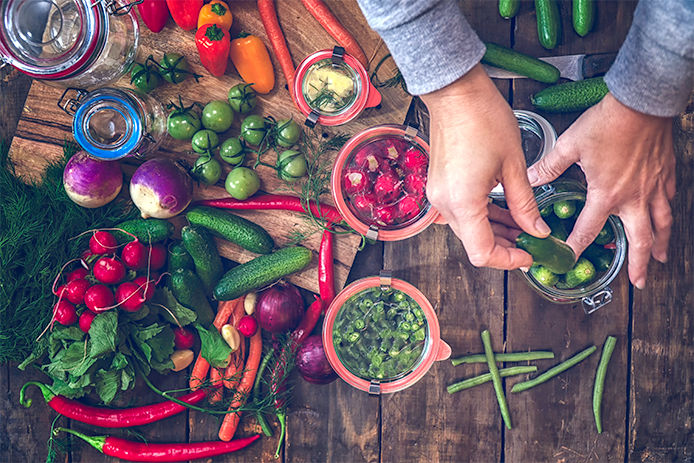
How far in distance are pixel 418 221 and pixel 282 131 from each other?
1.43 feet

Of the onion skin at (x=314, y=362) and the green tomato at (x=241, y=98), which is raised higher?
the green tomato at (x=241, y=98)

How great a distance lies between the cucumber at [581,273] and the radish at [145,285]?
110 cm

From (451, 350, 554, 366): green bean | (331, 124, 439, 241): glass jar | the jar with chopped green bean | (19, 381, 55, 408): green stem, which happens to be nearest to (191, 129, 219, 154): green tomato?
(331, 124, 439, 241): glass jar

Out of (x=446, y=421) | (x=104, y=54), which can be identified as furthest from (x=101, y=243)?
(x=446, y=421)

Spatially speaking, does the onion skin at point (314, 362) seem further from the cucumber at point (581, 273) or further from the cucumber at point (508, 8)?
the cucumber at point (508, 8)

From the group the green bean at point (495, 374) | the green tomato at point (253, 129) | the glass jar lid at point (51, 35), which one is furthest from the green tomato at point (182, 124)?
A: the green bean at point (495, 374)

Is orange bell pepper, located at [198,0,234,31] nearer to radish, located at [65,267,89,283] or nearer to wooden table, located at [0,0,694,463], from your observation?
wooden table, located at [0,0,694,463]

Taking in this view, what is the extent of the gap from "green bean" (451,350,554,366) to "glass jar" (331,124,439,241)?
406 millimetres

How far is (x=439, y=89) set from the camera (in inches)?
38.2

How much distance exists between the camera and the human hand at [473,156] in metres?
1.00

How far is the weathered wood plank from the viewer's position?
1477 mm

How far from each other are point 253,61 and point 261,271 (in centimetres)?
57

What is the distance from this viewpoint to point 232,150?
1390 millimetres

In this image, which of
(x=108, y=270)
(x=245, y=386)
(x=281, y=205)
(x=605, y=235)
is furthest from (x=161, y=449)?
(x=605, y=235)
